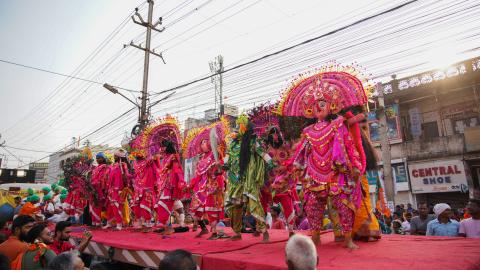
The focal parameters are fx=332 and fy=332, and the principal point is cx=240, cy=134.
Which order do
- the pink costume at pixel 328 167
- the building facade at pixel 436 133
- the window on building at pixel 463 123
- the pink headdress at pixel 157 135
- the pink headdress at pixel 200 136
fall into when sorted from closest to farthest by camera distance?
the pink costume at pixel 328 167 < the pink headdress at pixel 200 136 < the pink headdress at pixel 157 135 < the building facade at pixel 436 133 < the window on building at pixel 463 123

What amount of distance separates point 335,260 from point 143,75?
1248 cm

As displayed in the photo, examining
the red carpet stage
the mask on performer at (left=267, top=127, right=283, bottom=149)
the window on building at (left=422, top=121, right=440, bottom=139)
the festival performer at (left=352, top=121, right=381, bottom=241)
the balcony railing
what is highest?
the window on building at (left=422, top=121, right=440, bottom=139)

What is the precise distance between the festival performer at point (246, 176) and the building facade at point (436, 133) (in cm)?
1369

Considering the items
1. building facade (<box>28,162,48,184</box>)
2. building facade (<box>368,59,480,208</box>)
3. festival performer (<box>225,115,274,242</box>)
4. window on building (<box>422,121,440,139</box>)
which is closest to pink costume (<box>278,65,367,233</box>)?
festival performer (<box>225,115,274,242</box>)

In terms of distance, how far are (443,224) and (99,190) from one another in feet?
26.8

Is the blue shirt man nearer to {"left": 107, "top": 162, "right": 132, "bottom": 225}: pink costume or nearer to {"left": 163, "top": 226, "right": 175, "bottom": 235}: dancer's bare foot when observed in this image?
{"left": 163, "top": 226, "right": 175, "bottom": 235}: dancer's bare foot

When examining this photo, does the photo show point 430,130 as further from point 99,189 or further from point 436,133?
point 99,189

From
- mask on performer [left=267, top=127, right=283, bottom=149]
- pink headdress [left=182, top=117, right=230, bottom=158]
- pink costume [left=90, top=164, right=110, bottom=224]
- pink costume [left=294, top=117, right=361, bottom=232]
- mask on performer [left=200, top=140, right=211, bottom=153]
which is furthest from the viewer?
pink costume [left=90, top=164, right=110, bottom=224]

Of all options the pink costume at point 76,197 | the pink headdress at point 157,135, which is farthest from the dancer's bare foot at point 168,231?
the pink costume at point 76,197

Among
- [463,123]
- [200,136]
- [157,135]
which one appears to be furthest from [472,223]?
[463,123]

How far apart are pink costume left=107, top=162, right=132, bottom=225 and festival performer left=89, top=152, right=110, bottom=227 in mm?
430

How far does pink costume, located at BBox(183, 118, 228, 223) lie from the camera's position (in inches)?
235

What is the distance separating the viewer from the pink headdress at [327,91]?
14.6ft

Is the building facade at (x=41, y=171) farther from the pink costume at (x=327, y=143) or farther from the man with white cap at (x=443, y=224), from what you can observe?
the man with white cap at (x=443, y=224)
